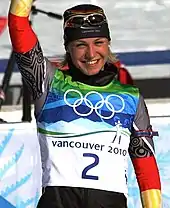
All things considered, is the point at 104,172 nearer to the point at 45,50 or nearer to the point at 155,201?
the point at 155,201

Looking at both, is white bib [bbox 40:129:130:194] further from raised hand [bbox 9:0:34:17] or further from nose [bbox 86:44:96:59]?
raised hand [bbox 9:0:34:17]

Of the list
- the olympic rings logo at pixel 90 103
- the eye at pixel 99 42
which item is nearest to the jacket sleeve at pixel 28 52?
the olympic rings logo at pixel 90 103

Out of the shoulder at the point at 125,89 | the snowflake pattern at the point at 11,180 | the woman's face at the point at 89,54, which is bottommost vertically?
the snowflake pattern at the point at 11,180

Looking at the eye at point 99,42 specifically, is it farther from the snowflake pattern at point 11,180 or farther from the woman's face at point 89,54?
the snowflake pattern at point 11,180

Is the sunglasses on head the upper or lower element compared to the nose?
upper

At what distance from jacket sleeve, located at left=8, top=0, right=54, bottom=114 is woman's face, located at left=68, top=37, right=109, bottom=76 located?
5.0 inches

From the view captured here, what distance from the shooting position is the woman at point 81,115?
3.02 metres

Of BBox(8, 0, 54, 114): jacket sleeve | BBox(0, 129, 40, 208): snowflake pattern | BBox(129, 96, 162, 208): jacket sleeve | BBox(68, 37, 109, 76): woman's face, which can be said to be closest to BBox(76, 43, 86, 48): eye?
BBox(68, 37, 109, 76): woman's face

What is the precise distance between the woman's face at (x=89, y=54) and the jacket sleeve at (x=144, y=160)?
0.82 ft

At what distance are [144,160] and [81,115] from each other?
Result: 1.11ft

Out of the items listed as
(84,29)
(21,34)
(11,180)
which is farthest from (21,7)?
(11,180)

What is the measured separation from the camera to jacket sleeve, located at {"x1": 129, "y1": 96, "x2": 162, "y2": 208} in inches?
125

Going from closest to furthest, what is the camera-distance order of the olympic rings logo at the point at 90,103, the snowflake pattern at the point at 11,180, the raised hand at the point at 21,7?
the raised hand at the point at 21,7 < the olympic rings logo at the point at 90,103 < the snowflake pattern at the point at 11,180

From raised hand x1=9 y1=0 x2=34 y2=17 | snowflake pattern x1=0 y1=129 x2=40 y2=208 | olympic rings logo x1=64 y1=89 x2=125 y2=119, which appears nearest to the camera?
raised hand x1=9 y1=0 x2=34 y2=17
